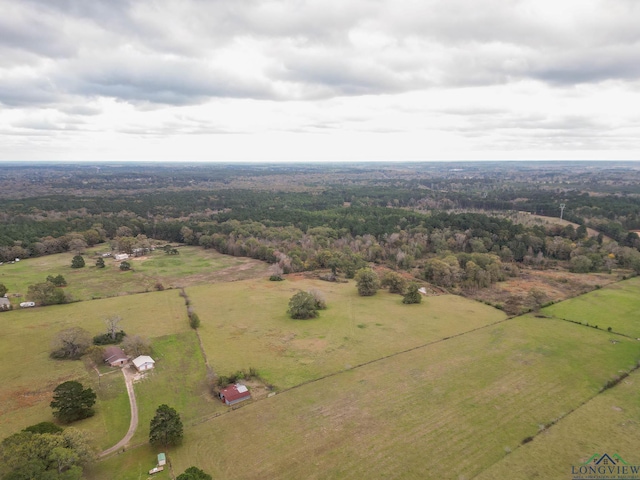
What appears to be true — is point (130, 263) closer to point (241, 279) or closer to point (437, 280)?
point (241, 279)

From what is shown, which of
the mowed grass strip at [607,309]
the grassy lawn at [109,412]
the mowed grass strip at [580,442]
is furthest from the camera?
the mowed grass strip at [607,309]

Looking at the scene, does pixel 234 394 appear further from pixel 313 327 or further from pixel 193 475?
pixel 313 327

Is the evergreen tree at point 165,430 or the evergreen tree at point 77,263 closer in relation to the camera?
the evergreen tree at point 165,430

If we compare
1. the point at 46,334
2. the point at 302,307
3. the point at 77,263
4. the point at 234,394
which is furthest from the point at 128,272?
the point at 234,394

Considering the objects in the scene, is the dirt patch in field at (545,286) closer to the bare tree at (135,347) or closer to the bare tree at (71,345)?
the bare tree at (135,347)

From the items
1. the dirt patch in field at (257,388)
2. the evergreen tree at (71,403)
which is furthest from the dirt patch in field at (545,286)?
the evergreen tree at (71,403)

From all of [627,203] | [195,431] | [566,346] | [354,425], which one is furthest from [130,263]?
[627,203]

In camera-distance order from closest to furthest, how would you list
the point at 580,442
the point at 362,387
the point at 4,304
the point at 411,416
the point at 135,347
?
the point at 580,442 → the point at 411,416 → the point at 362,387 → the point at 135,347 → the point at 4,304
